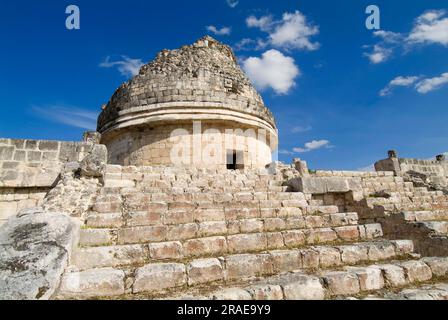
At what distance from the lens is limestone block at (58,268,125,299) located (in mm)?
2396

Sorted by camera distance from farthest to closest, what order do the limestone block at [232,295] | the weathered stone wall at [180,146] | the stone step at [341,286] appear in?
the weathered stone wall at [180,146]
the stone step at [341,286]
the limestone block at [232,295]

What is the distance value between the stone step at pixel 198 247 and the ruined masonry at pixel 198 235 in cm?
1

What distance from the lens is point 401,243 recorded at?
12.7ft

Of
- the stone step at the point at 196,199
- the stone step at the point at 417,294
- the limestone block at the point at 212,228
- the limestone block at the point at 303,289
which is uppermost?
the stone step at the point at 196,199

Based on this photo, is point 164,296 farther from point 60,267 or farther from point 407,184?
point 407,184

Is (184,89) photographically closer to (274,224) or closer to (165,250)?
(274,224)

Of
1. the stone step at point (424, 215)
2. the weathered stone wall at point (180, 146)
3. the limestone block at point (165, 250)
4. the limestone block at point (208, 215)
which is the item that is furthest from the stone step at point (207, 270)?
the weathered stone wall at point (180, 146)

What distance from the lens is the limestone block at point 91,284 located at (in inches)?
94.3

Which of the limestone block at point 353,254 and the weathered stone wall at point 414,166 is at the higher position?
the weathered stone wall at point 414,166

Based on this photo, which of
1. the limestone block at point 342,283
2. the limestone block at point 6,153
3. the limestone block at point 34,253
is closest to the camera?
the limestone block at point 34,253

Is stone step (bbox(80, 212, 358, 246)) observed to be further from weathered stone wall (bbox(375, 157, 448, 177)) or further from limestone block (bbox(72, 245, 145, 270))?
weathered stone wall (bbox(375, 157, 448, 177))

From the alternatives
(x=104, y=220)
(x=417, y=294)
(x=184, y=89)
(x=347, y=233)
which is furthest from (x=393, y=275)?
(x=184, y=89)

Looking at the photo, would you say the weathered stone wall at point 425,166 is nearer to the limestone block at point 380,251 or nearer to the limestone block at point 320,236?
the limestone block at point 380,251
